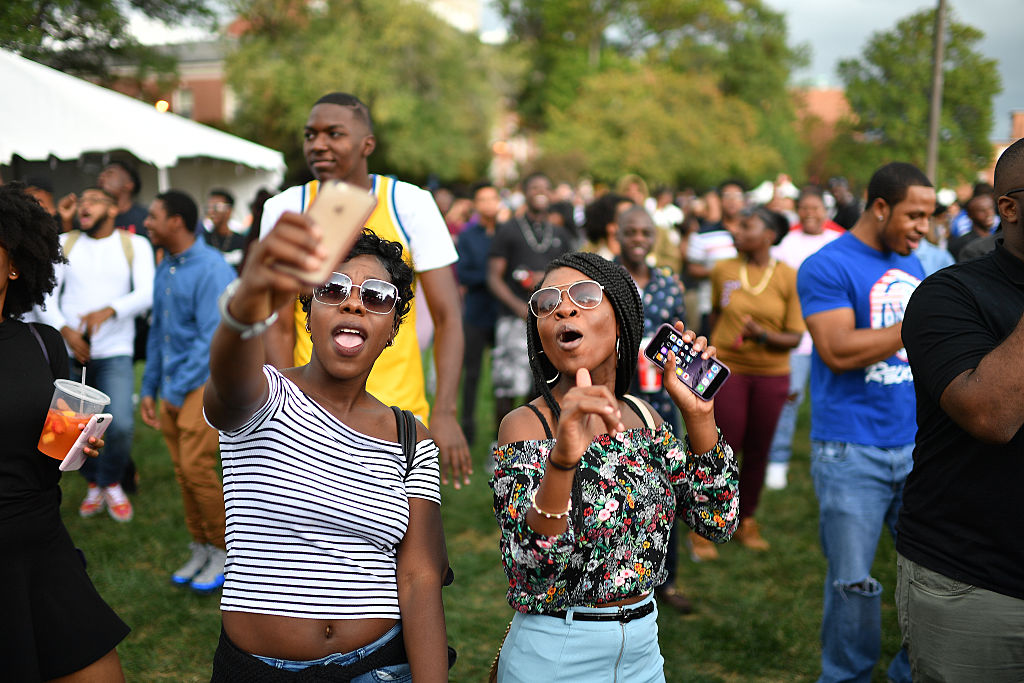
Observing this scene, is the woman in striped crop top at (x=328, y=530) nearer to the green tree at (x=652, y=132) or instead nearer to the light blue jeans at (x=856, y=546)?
the light blue jeans at (x=856, y=546)

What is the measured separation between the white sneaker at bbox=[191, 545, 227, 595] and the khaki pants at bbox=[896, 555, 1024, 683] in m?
3.98

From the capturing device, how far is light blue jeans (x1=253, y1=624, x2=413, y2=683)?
216 cm

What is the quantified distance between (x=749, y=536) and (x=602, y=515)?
4246 millimetres

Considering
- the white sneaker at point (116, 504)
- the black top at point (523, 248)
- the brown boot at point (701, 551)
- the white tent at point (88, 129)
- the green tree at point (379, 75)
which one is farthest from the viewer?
the green tree at point (379, 75)

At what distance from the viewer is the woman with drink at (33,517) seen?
266 centimetres

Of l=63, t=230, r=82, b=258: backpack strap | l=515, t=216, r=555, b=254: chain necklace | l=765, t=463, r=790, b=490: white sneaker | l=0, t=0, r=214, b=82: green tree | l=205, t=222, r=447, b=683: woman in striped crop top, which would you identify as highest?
l=0, t=0, r=214, b=82: green tree

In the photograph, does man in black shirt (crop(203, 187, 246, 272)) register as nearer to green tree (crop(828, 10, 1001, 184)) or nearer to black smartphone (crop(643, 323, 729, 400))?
black smartphone (crop(643, 323, 729, 400))

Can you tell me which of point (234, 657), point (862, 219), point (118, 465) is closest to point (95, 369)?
point (118, 465)

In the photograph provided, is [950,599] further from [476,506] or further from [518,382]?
[518,382]

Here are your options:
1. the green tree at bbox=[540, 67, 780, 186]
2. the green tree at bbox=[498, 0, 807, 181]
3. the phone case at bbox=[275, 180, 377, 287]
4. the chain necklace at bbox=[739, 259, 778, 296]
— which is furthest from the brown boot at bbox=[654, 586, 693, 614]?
the green tree at bbox=[498, 0, 807, 181]

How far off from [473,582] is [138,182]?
16.8 feet

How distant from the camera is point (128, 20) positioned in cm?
519

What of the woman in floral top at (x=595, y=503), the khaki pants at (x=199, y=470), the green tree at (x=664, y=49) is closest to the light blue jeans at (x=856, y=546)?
the woman in floral top at (x=595, y=503)

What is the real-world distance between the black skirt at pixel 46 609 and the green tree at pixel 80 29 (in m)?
2.26
